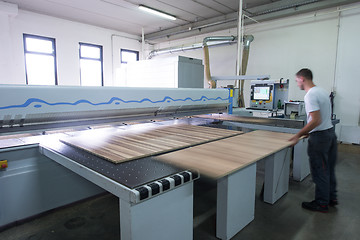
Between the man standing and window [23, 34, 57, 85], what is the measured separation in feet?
21.1

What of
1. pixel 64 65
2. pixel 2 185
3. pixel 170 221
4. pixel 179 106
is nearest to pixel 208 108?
pixel 179 106

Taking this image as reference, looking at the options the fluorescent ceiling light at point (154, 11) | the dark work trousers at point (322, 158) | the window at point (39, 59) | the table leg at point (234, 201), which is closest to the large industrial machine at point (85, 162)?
the table leg at point (234, 201)

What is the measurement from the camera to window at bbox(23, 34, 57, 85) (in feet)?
19.9

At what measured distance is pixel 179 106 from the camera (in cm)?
242

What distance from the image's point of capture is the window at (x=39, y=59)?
607cm

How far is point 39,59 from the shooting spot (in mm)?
6293

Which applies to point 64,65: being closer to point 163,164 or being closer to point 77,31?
point 77,31

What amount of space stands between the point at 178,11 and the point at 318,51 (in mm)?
3393

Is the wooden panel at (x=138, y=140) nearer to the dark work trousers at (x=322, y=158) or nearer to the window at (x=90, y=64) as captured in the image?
the dark work trousers at (x=322, y=158)

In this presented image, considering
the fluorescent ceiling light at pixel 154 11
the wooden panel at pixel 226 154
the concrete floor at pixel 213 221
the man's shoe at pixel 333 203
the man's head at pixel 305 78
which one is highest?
the fluorescent ceiling light at pixel 154 11

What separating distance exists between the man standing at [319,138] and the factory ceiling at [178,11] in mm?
3433

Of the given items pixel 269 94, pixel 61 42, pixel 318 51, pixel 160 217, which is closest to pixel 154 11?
pixel 61 42

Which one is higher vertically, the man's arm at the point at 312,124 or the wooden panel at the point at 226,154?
the man's arm at the point at 312,124

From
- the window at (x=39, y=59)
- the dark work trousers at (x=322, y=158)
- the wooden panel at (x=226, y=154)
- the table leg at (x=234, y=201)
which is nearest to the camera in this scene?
the wooden panel at (x=226, y=154)
